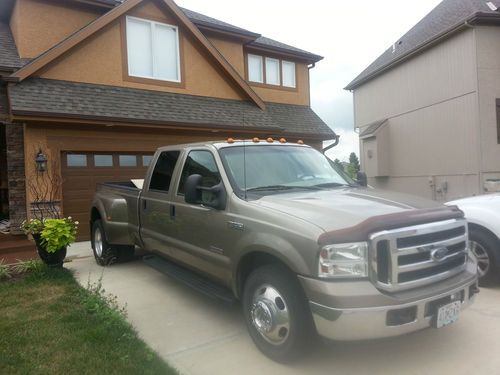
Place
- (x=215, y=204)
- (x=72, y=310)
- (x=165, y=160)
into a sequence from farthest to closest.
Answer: (x=165, y=160) → (x=72, y=310) → (x=215, y=204)

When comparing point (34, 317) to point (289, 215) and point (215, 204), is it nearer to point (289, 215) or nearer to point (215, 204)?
point (215, 204)

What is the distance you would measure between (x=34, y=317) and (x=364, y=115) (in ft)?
65.6

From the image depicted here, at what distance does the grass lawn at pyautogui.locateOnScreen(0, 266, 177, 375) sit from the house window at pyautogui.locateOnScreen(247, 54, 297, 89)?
38.0ft

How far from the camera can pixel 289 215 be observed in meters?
3.34

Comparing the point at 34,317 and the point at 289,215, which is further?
the point at 34,317

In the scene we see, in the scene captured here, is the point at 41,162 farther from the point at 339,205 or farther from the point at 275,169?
the point at 339,205

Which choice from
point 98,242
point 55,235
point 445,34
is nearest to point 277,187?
point 55,235

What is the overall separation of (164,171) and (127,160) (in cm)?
573

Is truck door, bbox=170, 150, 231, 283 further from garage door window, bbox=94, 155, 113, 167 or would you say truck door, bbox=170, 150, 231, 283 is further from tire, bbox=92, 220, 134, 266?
garage door window, bbox=94, 155, 113, 167

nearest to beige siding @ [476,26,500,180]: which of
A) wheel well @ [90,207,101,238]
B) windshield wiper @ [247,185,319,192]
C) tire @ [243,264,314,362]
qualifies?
windshield wiper @ [247,185,319,192]

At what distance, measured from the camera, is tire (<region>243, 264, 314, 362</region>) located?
319 centimetres

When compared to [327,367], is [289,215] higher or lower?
higher

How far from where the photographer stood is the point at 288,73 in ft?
53.4

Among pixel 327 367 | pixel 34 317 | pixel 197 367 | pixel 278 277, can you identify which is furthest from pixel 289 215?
pixel 34 317
